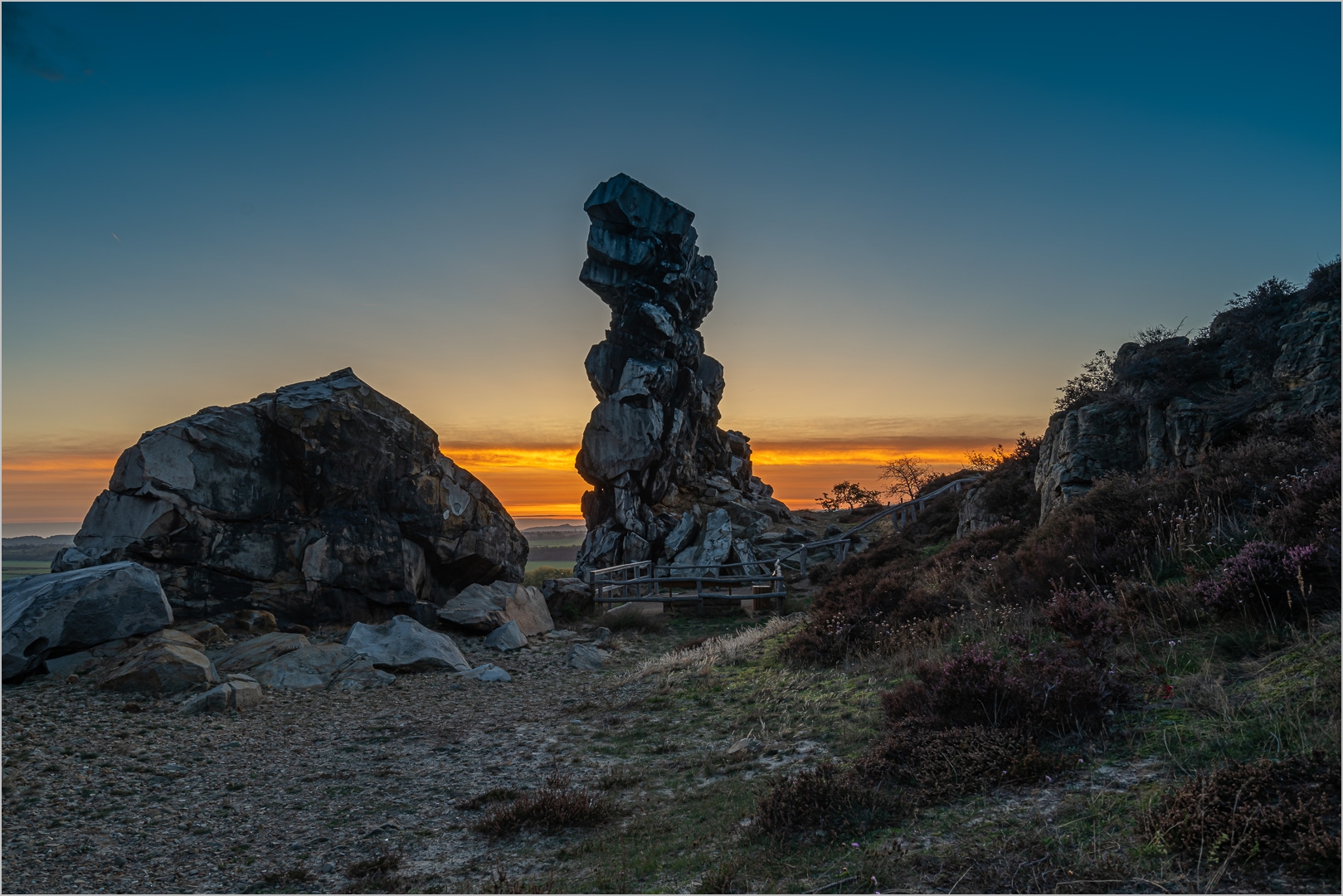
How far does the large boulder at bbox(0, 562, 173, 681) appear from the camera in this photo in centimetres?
1130

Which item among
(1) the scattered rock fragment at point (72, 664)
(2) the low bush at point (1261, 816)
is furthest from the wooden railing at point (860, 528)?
(2) the low bush at point (1261, 816)

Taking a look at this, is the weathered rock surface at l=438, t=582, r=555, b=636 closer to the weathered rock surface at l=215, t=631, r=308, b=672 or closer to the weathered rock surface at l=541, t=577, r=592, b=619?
the weathered rock surface at l=541, t=577, r=592, b=619

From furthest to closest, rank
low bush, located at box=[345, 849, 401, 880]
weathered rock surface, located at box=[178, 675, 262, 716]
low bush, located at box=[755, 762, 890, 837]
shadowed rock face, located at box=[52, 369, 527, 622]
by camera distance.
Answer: shadowed rock face, located at box=[52, 369, 527, 622], weathered rock surface, located at box=[178, 675, 262, 716], low bush, located at box=[345, 849, 401, 880], low bush, located at box=[755, 762, 890, 837]

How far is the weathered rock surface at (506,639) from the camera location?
55.1 ft

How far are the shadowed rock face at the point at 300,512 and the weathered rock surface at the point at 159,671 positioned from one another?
330 centimetres

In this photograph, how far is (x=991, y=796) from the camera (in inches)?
192

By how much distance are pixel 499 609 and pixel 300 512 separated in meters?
5.46

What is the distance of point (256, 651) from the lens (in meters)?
13.0

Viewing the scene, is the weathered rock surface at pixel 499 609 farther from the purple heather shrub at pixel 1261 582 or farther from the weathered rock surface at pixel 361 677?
the purple heather shrub at pixel 1261 582

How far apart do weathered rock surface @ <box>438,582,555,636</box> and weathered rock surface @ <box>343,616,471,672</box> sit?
2539 mm

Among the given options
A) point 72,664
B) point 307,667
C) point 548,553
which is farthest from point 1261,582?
point 548,553

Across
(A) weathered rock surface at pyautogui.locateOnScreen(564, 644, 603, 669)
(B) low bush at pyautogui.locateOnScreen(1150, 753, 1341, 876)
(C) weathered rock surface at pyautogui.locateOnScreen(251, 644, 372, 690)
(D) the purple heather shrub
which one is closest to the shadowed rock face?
(C) weathered rock surface at pyautogui.locateOnScreen(251, 644, 372, 690)

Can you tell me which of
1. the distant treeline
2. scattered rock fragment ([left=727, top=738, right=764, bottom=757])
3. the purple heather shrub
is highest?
the purple heather shrub

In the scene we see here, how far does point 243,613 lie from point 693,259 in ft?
134
